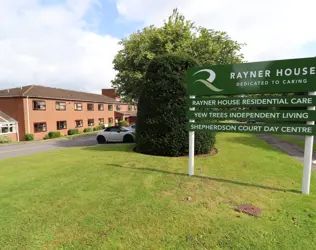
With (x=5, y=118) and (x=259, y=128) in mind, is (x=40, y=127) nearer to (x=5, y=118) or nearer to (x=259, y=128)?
(x=5, y=118)

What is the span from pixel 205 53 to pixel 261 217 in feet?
47.6

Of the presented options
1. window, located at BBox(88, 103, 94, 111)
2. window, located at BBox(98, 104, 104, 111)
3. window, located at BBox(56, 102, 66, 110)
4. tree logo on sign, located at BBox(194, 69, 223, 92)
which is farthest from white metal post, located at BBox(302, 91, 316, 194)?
window, located at BBox(98, 104, 104, 111)

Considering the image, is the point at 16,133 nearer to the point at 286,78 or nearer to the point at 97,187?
Result: the point at 97,187

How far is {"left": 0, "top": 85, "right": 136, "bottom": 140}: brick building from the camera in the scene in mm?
26000

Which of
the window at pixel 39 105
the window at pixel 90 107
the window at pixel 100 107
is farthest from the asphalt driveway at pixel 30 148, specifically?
the window at pixel 100 107

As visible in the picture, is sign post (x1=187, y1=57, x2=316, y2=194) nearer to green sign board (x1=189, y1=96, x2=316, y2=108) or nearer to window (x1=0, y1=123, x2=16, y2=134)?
green sign board (x1=189, y1=96, x2=316, y2=108)

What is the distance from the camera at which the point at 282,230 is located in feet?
11.3

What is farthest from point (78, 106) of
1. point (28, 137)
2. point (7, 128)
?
point (7, 128)

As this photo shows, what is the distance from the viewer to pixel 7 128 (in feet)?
Answer: 82.2

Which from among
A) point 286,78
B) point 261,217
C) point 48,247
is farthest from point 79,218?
point 286,78

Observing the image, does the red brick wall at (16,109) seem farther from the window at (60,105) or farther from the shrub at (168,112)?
the shrub at (168,112)

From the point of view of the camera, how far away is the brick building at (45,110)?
26.0m

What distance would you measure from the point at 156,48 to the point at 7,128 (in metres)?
22.4

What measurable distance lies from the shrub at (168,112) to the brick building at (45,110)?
21397mm
